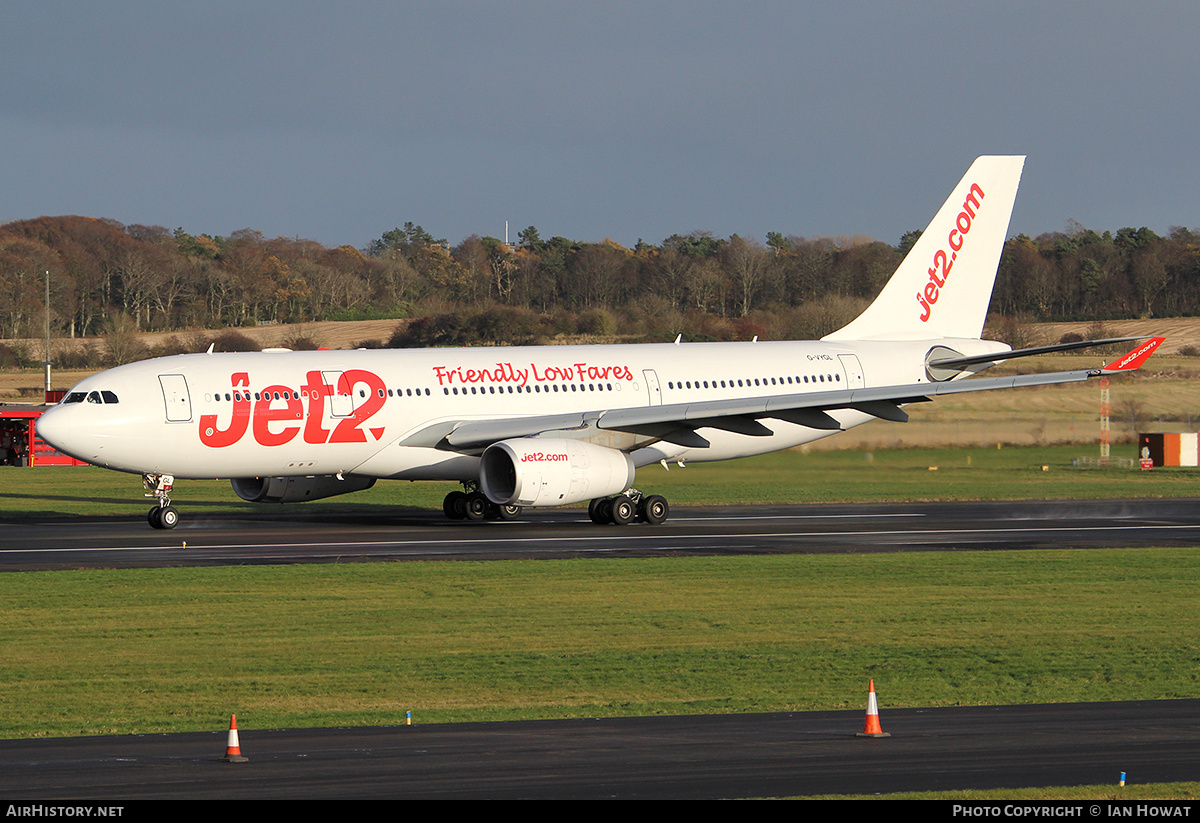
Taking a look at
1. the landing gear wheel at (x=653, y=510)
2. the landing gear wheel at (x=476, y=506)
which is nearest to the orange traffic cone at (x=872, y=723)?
the landing gear wheel at (x=653, y=510)

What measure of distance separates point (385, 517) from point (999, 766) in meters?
27.6

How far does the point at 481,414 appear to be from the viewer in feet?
114

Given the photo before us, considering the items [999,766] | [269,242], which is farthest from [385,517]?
[269,242]

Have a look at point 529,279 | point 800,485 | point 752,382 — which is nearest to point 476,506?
point 752,382

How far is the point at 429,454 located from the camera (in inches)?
1337

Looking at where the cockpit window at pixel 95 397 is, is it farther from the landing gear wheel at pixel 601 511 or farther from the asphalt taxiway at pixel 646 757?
the asphalt taxiway at pixel 646 757

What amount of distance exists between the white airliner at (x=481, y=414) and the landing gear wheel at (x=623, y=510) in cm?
5

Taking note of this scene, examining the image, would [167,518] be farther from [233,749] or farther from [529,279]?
[529,279]

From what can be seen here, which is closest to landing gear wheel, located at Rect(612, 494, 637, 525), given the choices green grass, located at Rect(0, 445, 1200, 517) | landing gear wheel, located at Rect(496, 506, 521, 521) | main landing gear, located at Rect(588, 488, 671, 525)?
main landing gear, located at Rect(588, 488, 671, 525)

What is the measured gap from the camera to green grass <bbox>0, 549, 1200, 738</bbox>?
14.9m

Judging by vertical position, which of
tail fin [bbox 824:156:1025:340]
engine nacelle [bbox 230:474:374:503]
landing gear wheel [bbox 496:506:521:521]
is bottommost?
landing gear wheel [bbox 496:506:521:521]

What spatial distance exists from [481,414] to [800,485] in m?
16.7

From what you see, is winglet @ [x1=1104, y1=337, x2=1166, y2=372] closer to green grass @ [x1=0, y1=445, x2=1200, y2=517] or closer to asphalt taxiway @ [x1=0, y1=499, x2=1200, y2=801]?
green grass @ [x1=0, y1=445, x2=1200, y2=517]

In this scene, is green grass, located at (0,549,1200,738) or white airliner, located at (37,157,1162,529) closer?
green grass, located at (0,549,1200,738)
